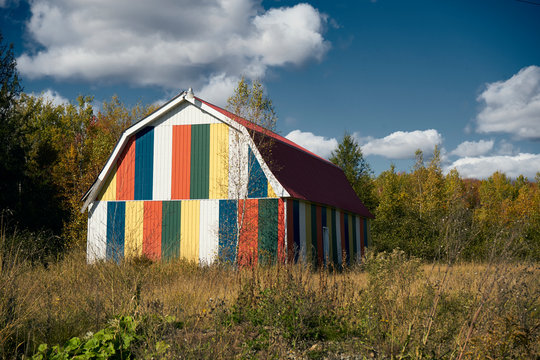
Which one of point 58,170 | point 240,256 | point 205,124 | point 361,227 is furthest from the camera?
point 58,170

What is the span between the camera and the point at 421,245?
22.3m

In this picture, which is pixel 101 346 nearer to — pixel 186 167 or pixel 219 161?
pixel 219 161

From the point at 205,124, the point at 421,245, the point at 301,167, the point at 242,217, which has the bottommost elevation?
the point at 421,245

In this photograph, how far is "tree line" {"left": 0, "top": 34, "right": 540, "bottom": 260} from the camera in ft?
48.1

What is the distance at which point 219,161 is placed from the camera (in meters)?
14.4

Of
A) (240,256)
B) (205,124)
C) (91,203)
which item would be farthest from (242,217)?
(91,203)

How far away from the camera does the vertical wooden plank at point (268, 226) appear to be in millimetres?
13508

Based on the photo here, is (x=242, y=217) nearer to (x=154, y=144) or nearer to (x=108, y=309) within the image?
(x=154, y=144)

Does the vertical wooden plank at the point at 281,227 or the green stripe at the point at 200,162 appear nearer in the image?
the vertical wooden plank at the point at 281,227

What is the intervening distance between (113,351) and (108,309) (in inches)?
74.5

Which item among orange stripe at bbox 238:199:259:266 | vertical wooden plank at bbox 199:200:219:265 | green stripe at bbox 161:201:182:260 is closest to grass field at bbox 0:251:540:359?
orange stripe at bbox 238:199:259:266

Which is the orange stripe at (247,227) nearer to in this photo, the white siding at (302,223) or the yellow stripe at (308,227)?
the white siding at (302,223)

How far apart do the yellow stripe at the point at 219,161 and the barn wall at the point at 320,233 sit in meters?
2.17

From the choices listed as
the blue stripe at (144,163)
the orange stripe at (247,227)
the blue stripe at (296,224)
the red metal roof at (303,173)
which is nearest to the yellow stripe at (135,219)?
the blue stripe at (144,163)
